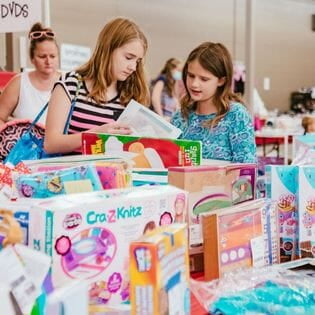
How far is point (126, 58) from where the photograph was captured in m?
2.05

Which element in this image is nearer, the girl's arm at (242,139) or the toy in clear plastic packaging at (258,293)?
the toy in clear plastic packaging at (258,293)

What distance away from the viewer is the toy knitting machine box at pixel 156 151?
1.49m

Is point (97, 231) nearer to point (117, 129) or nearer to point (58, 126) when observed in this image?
point (117, 129)

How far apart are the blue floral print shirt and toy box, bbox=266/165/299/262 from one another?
0.60 m

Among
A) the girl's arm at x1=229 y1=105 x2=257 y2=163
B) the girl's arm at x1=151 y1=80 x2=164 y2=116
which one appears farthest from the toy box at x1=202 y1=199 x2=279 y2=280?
the girl's arm at x1=151 y1=80 x2=164 y2=116

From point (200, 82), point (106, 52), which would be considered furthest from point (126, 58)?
point (200, 82)

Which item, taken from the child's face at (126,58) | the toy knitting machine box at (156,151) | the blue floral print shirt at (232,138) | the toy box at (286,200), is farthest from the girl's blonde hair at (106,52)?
the toy box at (286,200)

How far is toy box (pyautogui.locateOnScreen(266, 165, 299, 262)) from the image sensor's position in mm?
1415

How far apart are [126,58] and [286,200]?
89cm

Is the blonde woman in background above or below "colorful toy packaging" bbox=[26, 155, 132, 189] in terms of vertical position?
above

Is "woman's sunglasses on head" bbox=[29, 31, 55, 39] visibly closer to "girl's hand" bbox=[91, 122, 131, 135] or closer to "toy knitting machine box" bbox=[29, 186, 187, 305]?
"girl's hand" bbox=[91, 122, 131, 135]

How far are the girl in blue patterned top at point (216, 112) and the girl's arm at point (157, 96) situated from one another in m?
3.75

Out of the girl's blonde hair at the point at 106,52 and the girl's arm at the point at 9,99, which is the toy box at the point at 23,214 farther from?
the girl's arm at the point at 9,99

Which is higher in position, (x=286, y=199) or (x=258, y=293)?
(x=286, y=199)
